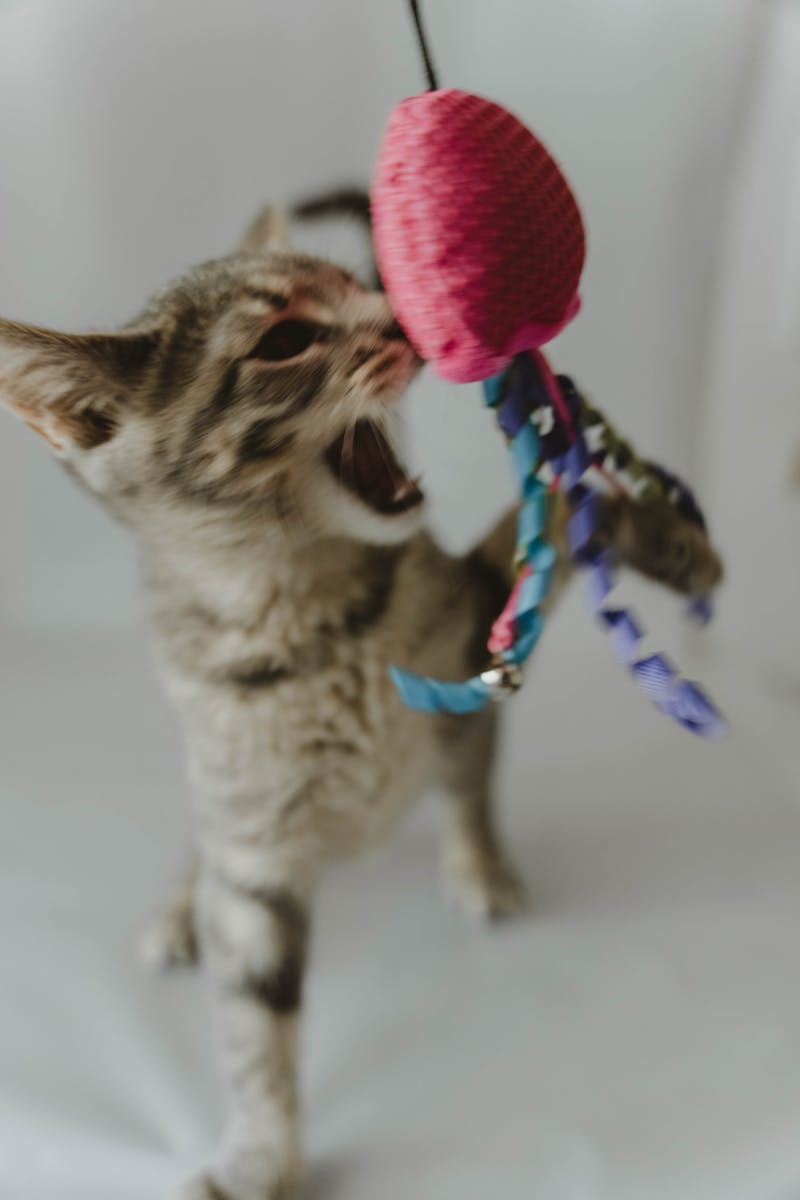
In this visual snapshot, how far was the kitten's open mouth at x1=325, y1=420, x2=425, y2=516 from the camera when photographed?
1.64ft

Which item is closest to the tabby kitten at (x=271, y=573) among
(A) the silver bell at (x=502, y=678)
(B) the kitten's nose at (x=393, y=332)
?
(B) the kitten's nose at (x=393, y=332)

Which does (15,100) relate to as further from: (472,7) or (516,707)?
(516,707)

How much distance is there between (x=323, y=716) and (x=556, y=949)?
0.31 metres

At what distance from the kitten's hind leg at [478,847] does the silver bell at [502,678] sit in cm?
33

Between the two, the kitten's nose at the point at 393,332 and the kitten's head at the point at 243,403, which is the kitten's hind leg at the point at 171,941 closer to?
the kitten's head at the point at 243,403

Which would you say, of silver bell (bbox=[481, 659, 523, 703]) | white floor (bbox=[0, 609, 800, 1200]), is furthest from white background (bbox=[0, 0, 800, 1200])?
silver bell (bbox=[481, 659, 523, 703])

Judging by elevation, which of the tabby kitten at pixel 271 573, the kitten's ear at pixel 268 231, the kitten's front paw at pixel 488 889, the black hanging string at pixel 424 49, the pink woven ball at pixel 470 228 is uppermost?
the black hanging string at pixel 424 49


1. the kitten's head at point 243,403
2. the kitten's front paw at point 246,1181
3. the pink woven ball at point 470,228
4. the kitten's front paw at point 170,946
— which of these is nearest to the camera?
the pink woven ball at point 470,228

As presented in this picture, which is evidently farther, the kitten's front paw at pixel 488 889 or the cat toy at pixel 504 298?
the kitten's front paw at pixel 488 889

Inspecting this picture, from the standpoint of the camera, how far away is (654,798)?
95cm

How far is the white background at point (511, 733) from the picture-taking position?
2.17ft

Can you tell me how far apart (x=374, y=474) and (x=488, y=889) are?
0.44 m

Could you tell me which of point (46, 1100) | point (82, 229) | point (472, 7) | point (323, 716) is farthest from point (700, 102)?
point (46, 1100)

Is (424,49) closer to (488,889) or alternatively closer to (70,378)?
(70,378)
